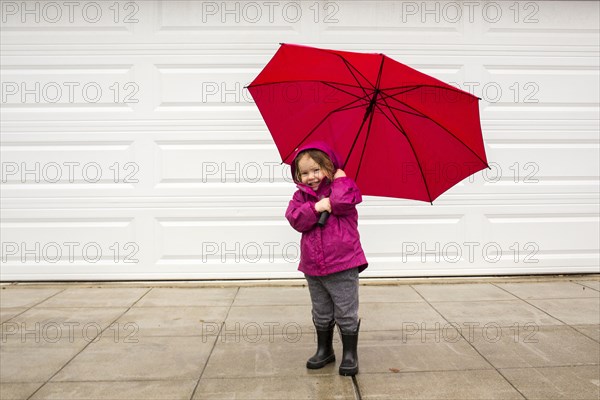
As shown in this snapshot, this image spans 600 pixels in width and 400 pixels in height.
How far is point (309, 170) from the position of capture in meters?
2.87

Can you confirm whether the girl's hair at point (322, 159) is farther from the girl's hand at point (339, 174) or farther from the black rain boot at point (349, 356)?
the black rain boot at point (349, 356)

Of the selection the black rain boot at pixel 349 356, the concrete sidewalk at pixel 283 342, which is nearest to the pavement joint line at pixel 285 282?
the concrete sidewalk at pixel 283 342

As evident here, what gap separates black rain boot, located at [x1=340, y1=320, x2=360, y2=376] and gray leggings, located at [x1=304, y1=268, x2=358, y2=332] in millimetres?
39

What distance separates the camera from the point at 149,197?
205 inches

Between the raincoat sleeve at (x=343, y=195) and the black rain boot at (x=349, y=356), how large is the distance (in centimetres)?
71

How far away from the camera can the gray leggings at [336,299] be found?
9.68ft

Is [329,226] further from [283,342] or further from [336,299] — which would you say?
[283,342]

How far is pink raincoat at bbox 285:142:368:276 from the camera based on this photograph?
2820 mm

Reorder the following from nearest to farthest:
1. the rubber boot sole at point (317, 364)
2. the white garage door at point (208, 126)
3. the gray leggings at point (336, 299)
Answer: the gray leggings at point (336, 299) → the rubber boot sole at point (317, 364) → the white garage door at point (208, 126)

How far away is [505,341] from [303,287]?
202 centimetres

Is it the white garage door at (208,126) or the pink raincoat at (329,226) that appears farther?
the white garage door at (208,126)

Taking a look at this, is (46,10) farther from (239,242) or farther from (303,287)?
(303,287)

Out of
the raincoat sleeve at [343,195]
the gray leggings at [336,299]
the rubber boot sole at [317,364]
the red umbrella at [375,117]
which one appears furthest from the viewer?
the rubber boot sole at [317,364]

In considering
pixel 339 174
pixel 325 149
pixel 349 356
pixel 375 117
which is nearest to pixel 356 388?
pixel 349 356
